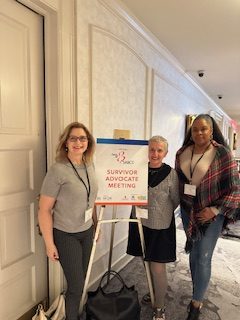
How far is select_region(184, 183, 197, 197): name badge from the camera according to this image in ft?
5.69

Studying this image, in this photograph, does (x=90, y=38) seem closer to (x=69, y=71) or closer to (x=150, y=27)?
(x=69, y=71)

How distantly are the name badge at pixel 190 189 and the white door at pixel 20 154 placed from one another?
1.05 metres

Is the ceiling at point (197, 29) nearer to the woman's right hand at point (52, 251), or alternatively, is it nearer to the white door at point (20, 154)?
the white door at point (20, 154)

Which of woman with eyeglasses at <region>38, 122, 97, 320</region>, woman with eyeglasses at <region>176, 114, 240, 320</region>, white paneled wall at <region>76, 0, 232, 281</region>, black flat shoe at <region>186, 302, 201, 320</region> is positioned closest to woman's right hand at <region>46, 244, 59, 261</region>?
woman with eyeglasses at <region>38, 122, 97, 320</region>

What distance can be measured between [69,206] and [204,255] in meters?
1.07

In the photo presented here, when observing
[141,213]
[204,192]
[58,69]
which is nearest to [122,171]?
[141,213]

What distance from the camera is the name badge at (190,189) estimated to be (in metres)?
1.73

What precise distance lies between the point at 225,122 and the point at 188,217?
8172 mm

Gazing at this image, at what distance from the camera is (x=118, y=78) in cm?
241

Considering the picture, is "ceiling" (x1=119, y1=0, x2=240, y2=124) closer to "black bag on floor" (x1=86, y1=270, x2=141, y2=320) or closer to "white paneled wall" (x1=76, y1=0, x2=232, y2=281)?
"white paneled wall" (x1=76, y1=0, x2=232, y2=281)

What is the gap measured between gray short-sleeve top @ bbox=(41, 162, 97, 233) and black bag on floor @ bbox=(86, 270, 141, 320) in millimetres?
491

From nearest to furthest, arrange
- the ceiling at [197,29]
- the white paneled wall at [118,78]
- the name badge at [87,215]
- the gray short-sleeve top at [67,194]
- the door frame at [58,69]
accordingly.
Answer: the gray short-sleeve top at [67,194] < the name badge at [87,215] < the door frame at [58,69] < the white paneled wall at [118,78] < the ceiling at [197,29]

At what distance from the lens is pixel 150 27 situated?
2697 mm

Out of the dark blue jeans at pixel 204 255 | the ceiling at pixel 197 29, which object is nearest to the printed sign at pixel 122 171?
the dark blue jeans at pixel 204 255
